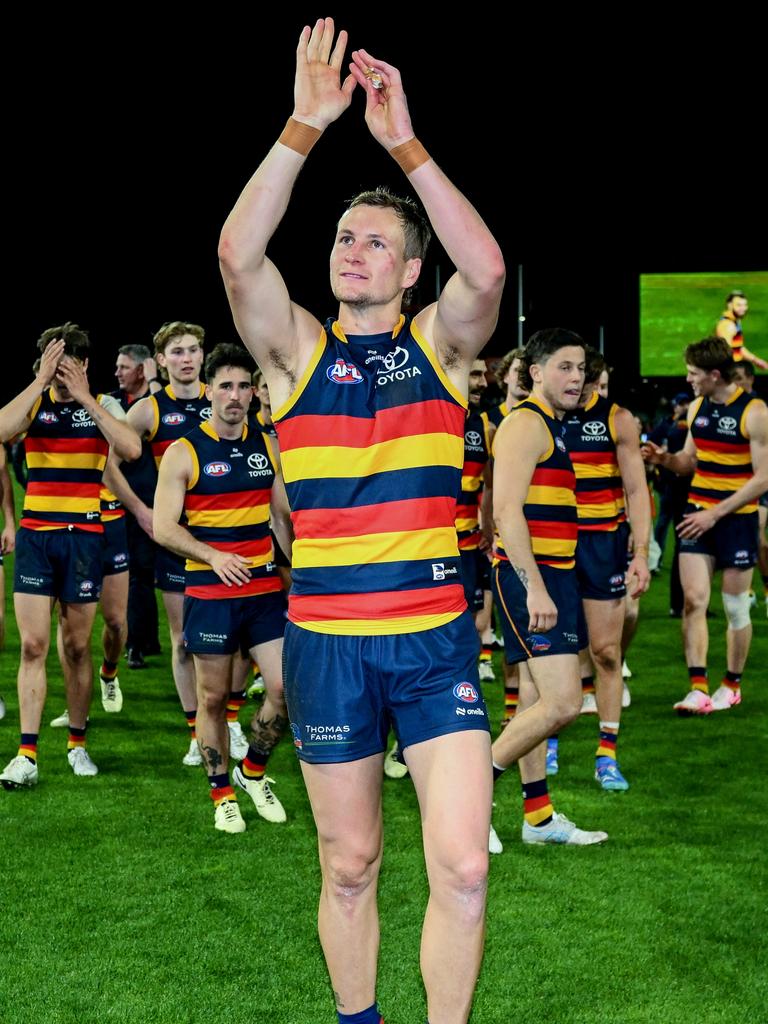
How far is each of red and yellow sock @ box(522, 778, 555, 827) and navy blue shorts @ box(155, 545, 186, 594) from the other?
2.55 m

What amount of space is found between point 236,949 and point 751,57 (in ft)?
55.9

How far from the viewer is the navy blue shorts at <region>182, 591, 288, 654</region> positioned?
5691mm

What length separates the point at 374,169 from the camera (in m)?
20.1

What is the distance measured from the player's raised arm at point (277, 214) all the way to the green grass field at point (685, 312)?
72.5ft

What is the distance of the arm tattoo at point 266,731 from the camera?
579 cm

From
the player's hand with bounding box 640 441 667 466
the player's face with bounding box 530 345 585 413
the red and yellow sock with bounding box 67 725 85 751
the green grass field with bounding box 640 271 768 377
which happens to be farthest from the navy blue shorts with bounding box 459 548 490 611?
the green grass field with bounding box 640 271 768 377

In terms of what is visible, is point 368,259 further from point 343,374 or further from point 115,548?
point 115,548

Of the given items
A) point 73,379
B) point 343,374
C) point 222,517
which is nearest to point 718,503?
point 222,517

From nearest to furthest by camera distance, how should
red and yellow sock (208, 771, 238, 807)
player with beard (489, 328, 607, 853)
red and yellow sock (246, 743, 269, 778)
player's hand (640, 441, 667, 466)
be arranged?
player with beard (489, 328, 607, 853) < red and yellow sock (208, 771, 238, 807) < red and yellow sock (246, 743, 269, 778) < player's hand (640, 441, 667, 466)

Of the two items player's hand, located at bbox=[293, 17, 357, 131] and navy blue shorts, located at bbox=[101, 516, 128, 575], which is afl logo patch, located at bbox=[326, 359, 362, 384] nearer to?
player's hand, located at bbox=[293, 17, 357, 131]

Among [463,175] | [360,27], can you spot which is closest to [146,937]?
[360,27]

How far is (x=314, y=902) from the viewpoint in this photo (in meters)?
4.78

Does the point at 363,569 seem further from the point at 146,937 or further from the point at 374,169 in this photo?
the point at 374,169

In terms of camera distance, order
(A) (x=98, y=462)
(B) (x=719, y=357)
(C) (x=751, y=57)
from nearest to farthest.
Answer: (A) (x=98, y=462) → (B) (x=719, y=357) → (C) (x=751, y=57)
